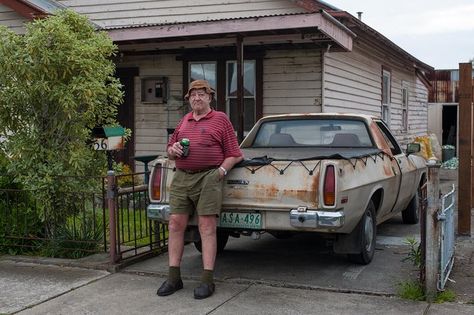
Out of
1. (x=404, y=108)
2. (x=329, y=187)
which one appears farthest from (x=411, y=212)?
(x=404, y=108)

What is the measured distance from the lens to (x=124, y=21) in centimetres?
1249

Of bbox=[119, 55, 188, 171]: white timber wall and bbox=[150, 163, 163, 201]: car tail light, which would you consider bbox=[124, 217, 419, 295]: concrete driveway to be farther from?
bbox=[119, 55, 188, 171]: white timber wall

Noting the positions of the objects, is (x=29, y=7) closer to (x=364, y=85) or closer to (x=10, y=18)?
(x=10, y=18)

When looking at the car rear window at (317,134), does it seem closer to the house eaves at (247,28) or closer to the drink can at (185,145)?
the house eaves at (247,28)

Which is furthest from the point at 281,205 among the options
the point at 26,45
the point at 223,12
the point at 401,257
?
the point at 223,12

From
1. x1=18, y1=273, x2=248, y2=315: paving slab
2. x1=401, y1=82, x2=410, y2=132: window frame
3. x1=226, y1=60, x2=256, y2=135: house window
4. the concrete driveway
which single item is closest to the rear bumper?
the concrete driveway

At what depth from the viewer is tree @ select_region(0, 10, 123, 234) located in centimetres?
638

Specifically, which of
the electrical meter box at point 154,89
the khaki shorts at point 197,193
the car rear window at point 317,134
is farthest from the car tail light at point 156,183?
the electrical meter box at point 154,89

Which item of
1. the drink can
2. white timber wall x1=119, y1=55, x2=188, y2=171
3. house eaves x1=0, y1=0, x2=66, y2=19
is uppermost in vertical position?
house eaves x1=0, y1=0, x2=66, y2=19

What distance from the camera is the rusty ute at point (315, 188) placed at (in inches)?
206

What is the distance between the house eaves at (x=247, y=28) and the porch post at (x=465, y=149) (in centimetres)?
215

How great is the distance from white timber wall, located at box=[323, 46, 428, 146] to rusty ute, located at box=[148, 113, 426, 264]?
12.0 ft

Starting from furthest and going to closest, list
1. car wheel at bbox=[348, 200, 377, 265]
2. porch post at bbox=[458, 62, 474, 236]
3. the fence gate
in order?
1. porch post at bbox=[458, 62, 474, 236]
2. the fence gate
3. car wheel at bbox=[348, 200, 377, 265]

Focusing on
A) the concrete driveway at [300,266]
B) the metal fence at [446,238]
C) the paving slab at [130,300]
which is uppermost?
the metal fence at [446,238]
